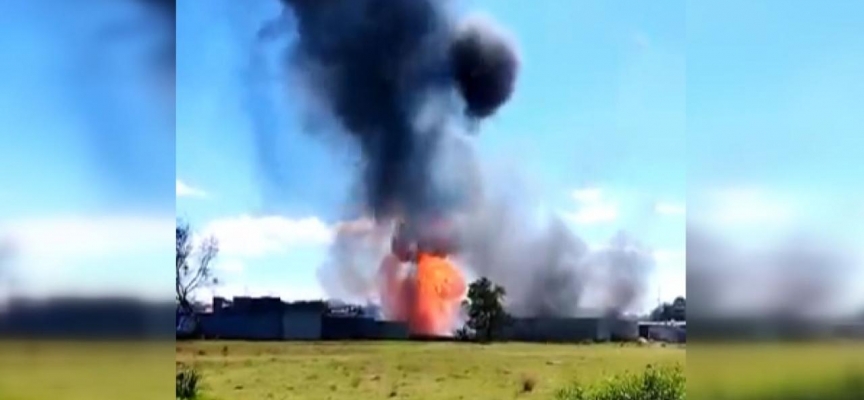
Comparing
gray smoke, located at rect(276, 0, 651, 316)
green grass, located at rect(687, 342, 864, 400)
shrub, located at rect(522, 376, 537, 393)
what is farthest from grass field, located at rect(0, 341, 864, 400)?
green grass, located at rect(687, 342, 864, 400)

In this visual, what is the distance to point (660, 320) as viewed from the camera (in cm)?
298

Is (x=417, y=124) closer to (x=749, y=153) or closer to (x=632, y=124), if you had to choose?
(x=632, y=124)

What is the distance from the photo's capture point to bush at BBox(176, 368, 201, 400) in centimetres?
334

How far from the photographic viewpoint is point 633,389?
313cm

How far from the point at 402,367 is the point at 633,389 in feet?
2.29

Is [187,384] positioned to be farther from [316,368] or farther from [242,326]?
[316,368]

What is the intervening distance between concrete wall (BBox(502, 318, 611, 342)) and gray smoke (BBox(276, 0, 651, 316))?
0.10 feet

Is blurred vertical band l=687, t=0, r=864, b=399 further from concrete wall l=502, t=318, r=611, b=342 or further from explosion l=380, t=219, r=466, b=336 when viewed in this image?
explosion l=380, t=219, r=466, b=336

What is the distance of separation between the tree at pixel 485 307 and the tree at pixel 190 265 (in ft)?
2.68

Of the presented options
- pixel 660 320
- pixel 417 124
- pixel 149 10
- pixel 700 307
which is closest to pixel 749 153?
pixel 700 307

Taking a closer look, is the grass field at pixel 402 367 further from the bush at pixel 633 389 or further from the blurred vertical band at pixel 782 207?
the blurred vertical band at pixel 782 207

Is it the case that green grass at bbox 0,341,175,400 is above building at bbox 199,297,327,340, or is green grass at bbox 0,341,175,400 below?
below

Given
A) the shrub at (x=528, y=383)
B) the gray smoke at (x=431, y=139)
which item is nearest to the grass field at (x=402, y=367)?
the shrub at (x=528, y=383)

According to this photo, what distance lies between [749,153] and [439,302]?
1.06 metres
